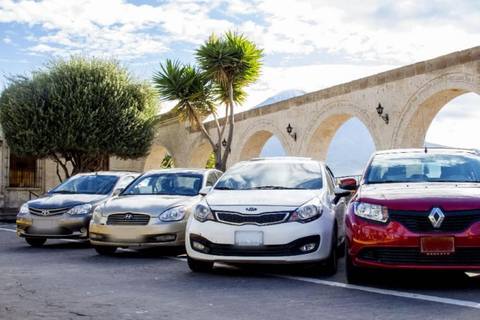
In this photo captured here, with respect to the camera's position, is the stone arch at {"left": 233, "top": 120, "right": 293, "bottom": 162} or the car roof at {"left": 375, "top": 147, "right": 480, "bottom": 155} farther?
the stone arch at {"left": 233, "top": 120, "right": 293, "bottom": 162}

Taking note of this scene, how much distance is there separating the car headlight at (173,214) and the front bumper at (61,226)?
8.11ft

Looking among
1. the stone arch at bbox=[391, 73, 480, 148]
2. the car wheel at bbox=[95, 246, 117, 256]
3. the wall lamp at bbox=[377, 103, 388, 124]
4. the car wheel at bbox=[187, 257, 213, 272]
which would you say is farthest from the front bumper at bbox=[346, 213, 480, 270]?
the wall lamp at bbox=[377, 103, 388, 124]

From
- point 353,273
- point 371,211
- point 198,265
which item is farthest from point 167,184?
point 371,211

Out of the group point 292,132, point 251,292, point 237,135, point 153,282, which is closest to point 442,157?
point 251,292

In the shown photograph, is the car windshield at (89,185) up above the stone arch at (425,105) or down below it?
below

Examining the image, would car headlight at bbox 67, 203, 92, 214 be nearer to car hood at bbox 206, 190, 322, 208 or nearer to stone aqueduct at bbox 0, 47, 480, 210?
car hood at bbox 206, 190, 322, 208

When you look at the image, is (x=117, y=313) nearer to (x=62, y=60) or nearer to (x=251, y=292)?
(x=251, y=292)

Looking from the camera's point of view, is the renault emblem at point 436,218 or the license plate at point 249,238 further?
the license plate at point 249,238

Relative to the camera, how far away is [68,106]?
85.3 feet

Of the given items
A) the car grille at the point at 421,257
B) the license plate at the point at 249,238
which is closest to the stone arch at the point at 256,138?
the license plate at the point at 249,238

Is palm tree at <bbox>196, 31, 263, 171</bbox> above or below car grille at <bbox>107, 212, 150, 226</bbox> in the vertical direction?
above

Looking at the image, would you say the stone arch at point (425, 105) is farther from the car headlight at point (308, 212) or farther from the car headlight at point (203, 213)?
the car headlight at point (203, 213)

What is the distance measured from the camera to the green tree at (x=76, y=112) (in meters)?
25.9

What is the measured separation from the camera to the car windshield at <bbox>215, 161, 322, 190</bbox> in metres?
8.63
